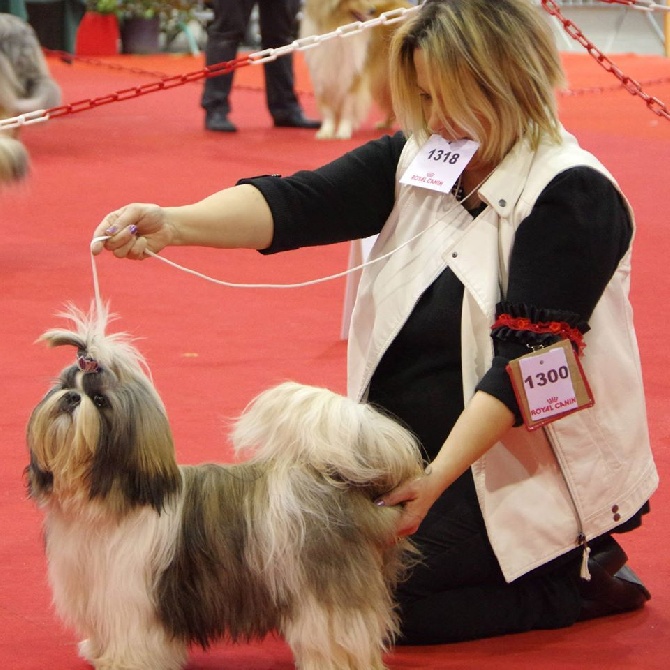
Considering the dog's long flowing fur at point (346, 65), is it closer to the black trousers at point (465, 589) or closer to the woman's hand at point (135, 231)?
the black trousers at point (465, 589)

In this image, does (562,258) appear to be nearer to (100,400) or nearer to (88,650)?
(100,400)

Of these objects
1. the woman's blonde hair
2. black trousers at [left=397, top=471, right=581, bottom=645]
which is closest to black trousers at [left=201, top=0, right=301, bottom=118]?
the woman's blonde hair

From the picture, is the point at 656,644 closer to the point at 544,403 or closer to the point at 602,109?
the point at 544,403

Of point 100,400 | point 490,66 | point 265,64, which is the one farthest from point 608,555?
point 265,64

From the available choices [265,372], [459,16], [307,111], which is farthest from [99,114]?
[459,16]

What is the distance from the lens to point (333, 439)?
1898 millimetres

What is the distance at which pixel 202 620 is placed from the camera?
193 centimetres

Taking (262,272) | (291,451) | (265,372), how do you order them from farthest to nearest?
(262,272) → (265,372) → (291,451)

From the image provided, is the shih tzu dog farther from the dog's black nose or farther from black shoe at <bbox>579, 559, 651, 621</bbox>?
black shoe at <bbox>579, 559, 651, 621</bbox>

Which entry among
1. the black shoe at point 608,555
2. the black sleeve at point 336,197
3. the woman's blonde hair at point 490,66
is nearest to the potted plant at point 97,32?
the black sleeve at point 336,197

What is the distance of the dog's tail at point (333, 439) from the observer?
1.90 m

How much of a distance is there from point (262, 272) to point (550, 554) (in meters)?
2.67

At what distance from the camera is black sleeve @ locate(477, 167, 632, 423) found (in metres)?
2.02

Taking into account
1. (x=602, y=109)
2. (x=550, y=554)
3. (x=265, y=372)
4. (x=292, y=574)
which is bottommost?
(x=602, y=109)
